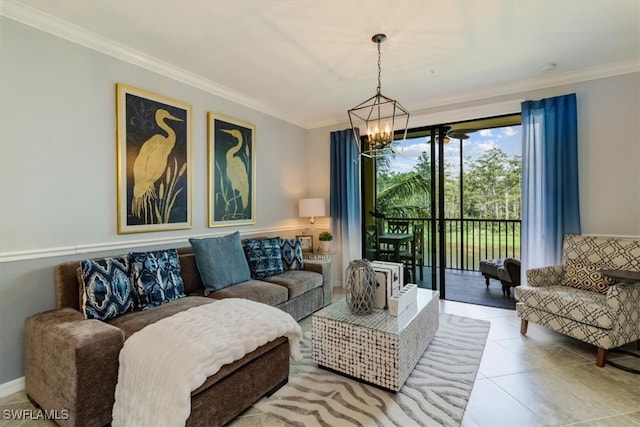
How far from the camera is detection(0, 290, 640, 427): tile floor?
5.81 feet

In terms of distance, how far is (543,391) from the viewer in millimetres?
2035

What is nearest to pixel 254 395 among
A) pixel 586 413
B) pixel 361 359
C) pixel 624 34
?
pixel 361 359

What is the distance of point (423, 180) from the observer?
4.27 metres

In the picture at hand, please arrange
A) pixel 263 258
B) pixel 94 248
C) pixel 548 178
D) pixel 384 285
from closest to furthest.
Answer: pixel 384 285 < pixel 94 248 < pixel 548 178 < pixel 263 258

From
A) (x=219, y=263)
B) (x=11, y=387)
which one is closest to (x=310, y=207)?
(x=219, y=263)

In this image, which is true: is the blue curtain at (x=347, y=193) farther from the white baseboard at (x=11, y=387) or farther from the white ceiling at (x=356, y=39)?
the white baseboard at (x=11, y=387)

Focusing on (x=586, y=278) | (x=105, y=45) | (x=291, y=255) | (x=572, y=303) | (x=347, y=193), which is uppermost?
(x=105, y=45)

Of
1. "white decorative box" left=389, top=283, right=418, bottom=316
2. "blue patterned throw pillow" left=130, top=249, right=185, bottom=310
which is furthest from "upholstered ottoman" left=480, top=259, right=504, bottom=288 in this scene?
"blue patterned throw pillow" left=130, top=249, right=185, bottom=310

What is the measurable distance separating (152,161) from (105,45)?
99 cm

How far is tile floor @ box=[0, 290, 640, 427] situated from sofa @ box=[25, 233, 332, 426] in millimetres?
198

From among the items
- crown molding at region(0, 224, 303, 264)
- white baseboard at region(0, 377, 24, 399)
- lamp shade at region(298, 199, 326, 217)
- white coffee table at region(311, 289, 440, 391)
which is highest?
lamp shade at region(298, 199, 326, 217)

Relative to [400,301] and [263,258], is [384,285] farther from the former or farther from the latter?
[263,258]

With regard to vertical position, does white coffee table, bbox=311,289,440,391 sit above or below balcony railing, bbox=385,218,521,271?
below

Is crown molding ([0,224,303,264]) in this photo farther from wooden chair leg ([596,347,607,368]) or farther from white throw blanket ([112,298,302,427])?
wooden chair leg ([596,347,607,368])
